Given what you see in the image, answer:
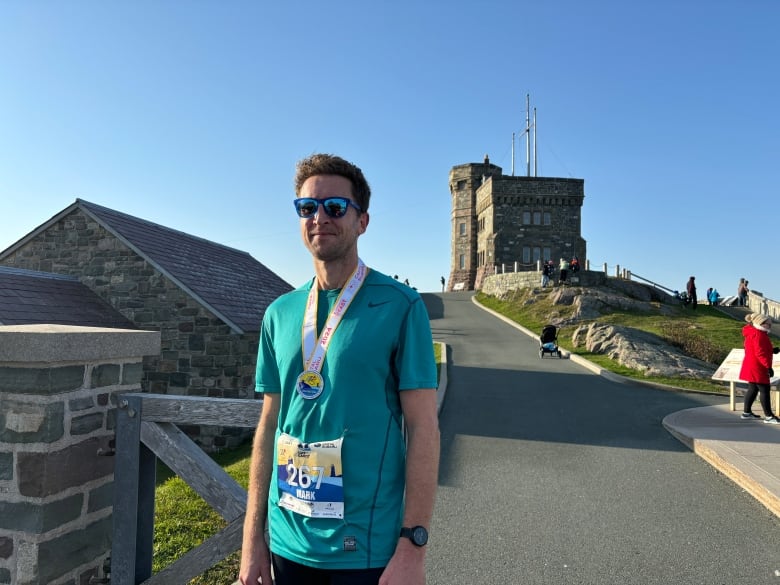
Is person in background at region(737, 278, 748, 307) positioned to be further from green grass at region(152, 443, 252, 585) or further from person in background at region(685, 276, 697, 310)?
green grass at region(152, 443, 252, 585)

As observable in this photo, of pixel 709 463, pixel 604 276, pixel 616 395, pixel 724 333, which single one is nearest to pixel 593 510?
pixel 709 463

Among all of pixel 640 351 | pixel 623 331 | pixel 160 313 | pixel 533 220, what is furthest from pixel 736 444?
pixel 533 220

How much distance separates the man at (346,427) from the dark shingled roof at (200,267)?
1184cm

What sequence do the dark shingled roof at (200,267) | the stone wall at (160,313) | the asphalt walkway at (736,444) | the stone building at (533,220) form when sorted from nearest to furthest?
the asphalt walkway at (736,444) < the stone wall at (160,313) < the dark shingled roof at (200,267) < the stone building at (533,220)

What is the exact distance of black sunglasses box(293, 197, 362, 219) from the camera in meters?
2.17

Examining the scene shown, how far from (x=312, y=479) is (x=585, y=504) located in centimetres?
474

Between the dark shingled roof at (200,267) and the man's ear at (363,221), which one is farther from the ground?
the dark shingled roof at (200,267)

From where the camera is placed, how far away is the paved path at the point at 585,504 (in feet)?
14.5

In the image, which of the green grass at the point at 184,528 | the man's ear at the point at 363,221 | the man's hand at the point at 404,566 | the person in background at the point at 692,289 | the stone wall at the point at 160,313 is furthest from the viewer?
the person in background at the point at 692,289

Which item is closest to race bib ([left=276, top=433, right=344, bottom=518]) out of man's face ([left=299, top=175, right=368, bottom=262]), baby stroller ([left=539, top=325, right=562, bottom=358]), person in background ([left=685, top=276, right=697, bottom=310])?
man's face ([left=299, top=175, right=368, bottom=262])

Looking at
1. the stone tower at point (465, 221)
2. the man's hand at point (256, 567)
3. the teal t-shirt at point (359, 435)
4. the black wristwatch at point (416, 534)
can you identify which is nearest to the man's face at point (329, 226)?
the teal t-shirt at point (359, 435)

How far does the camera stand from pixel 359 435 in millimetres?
1953

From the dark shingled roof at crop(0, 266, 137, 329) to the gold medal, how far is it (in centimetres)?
1150

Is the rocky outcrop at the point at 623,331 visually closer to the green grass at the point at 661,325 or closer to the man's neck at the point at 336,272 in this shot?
the green grass at the point at 661,325
